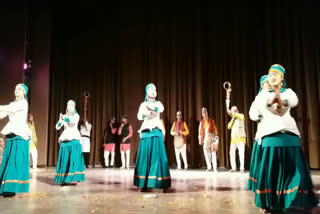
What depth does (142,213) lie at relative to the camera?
2.85m

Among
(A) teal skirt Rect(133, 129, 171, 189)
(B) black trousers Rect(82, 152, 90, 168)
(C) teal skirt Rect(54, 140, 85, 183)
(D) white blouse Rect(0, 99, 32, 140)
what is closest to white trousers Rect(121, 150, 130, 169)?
(B) black trousers Rect(82, 152, 90, 168)

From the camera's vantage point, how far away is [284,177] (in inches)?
104

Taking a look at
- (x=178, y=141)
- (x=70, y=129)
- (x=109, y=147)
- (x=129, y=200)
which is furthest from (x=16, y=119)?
(x=109, y=147)

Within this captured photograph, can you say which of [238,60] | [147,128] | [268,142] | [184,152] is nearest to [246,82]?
[238,60]

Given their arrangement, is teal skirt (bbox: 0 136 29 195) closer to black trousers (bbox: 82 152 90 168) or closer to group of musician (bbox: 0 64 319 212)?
group of musician (bbox: 0 64 319 212)

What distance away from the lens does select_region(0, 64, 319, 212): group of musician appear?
2636 millimetres

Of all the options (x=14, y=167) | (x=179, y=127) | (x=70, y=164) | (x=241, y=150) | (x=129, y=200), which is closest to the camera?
(x=129, y=200)

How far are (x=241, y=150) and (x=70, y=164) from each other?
14.0ft

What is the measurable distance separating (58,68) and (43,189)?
22.7 ft

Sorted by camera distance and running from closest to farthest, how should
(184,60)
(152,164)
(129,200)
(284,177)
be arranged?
1. (284,177)
2. (129,200)
3. (152,164)
4. (184,60)

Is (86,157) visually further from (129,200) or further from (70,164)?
(129,200)

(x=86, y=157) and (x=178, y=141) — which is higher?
(x=178, y=141)

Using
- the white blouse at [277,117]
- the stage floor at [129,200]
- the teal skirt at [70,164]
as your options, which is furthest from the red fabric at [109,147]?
the white blouse at [277,117]

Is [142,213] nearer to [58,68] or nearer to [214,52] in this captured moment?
[214,52]
